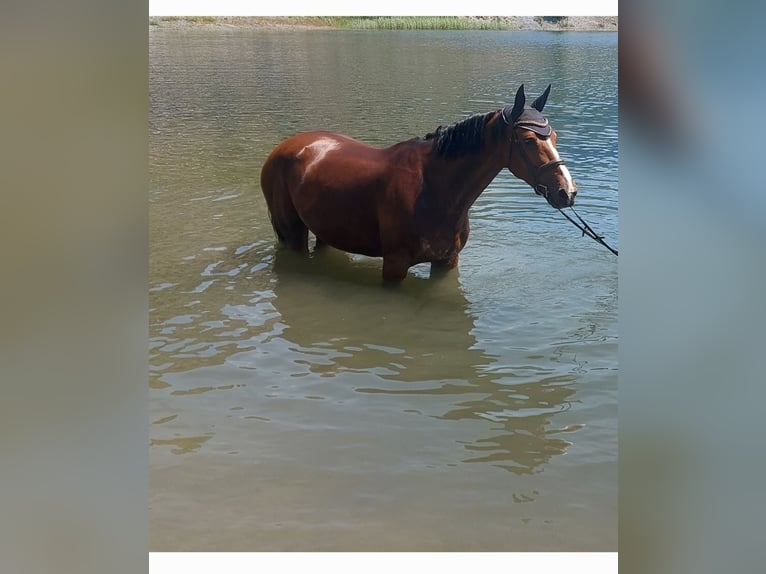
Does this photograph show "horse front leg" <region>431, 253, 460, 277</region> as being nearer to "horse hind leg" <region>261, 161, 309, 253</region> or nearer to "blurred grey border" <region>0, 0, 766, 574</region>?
"horse hind leg" <region>261, 161, 309, 253</region>

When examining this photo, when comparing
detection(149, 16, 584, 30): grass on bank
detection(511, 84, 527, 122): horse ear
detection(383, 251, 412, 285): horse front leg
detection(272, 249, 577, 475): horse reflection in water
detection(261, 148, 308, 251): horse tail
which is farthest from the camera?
detection(261, 148, 308, 251): horse tail

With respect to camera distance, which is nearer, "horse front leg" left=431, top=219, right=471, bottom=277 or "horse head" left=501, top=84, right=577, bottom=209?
"horse head" left=501, top=84, right=577, bottom=209

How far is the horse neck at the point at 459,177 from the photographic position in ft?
15.5

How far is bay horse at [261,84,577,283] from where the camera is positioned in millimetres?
4508

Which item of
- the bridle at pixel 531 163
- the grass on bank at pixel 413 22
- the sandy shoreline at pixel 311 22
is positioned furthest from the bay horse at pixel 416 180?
the sandy shoreline at pixel 311 22

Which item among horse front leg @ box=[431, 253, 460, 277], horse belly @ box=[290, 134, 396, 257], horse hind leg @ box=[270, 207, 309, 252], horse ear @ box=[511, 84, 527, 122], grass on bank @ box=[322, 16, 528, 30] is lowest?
horse front leg @ box=[431, 253, 460, 277]

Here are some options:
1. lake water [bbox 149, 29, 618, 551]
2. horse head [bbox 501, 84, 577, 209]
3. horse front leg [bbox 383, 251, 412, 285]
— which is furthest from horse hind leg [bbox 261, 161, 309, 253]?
horse head [bbox 501, 84, 577, 209]
